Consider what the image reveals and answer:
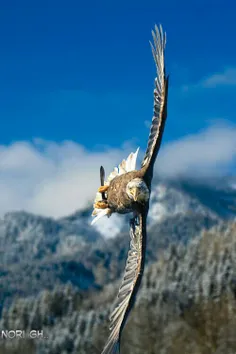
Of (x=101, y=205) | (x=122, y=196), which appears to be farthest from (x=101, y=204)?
(x=122, y=196)

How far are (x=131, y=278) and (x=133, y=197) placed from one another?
1724 millimetres

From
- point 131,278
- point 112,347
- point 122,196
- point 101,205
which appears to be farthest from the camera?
point 101,205

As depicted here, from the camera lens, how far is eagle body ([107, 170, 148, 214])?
479 inches

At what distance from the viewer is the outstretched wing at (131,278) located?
12.4m

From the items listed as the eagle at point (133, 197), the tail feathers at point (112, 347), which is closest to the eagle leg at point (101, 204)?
the eagle at point (133, 197)

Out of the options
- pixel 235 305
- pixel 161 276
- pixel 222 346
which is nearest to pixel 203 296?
pixel 235 305

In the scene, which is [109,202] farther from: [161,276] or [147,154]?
[161,276]

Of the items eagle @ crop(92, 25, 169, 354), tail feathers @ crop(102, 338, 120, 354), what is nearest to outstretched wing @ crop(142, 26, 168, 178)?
eagle @ crop(92, 25, 169, 354)

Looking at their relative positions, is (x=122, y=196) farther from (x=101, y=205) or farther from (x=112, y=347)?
(x=112, y=347)

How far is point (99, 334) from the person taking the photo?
7281cm

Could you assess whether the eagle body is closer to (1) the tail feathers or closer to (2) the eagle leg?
(2) the eagle leg

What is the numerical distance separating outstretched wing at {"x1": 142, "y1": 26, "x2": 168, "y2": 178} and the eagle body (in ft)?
1.03

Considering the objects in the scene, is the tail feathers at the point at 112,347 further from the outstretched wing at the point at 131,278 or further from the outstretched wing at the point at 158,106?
the outstretched wing at the point at 158,106

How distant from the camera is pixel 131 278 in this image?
514 inches
